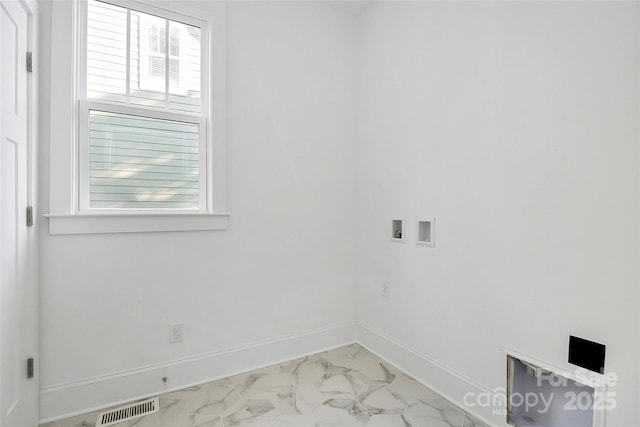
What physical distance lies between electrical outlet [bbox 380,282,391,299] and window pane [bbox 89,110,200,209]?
1.48 metres

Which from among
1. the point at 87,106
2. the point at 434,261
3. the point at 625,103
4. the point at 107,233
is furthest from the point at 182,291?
the point at 625,103

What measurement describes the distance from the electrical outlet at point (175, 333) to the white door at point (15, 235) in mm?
648

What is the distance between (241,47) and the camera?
227cm

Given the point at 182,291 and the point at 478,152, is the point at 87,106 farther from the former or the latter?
the point at 478,152

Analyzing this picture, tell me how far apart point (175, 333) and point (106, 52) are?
175cm

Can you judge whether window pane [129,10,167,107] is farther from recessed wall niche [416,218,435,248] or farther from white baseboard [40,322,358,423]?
recessed wall niche [416,218,435,248]

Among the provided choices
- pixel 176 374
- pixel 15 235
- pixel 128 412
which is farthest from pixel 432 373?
pixel 15 235

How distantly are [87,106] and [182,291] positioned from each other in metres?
1.22

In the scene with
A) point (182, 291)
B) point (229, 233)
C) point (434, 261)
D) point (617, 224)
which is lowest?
point (182, 291)

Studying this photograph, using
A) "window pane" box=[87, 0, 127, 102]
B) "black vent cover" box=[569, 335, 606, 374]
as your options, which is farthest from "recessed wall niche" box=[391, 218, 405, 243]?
"window pane" box=[87, 0, 127, 102]

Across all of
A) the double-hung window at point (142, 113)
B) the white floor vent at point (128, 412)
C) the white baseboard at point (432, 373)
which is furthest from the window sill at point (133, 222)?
the white baseboard at point (432, 373)

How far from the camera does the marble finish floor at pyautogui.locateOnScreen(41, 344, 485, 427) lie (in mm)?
1733

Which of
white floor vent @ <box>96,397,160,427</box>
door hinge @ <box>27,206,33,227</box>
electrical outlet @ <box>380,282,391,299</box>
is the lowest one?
white floor vent @ <box>96,397,160,427</box>

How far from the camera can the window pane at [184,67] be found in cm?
211
